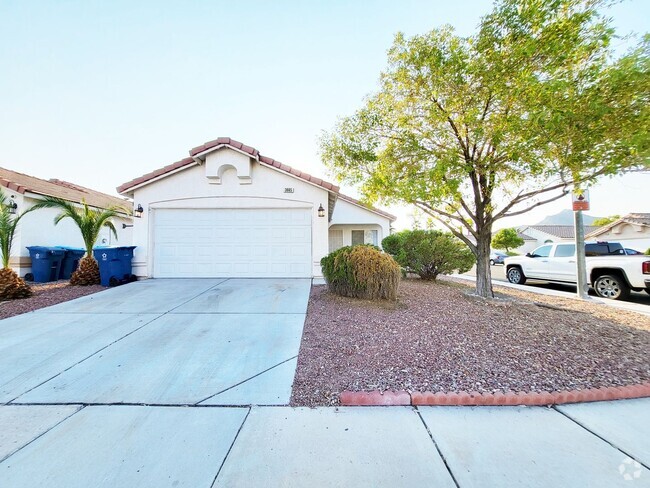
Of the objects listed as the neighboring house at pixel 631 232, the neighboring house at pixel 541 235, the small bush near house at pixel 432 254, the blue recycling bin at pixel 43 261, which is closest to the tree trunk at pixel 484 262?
the small bush near house at pixel 432 254

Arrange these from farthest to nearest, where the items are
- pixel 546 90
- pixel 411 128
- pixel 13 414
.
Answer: pixel 411 128 → pixel 546 90 → pixel 13 414

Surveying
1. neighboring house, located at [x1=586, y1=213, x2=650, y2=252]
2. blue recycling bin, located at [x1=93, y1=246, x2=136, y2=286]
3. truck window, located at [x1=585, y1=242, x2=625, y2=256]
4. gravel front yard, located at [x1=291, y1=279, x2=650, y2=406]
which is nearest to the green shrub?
gravel front yard, located at [x1=291, y1=279, x2=650, y2=406]

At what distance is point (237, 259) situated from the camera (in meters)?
8.96

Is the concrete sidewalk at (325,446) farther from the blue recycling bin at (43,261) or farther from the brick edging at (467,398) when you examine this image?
the blue recycling bin at (43,261)

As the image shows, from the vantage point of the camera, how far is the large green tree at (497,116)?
13.1 feet

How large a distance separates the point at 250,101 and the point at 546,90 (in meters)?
9.04

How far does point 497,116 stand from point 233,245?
7.87 metres

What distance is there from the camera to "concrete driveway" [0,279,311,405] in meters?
2.79

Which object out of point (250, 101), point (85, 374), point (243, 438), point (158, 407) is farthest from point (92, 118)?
point (243, 438)

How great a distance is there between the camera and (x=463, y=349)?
368 cm

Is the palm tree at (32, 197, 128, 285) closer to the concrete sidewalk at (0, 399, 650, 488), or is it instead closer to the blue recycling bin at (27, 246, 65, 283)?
the blue recycling bin at (27, 246, 65, 283)

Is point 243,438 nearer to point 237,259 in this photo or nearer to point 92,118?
point 237,259

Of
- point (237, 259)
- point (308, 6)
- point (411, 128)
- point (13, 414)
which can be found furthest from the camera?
point (237, 259)

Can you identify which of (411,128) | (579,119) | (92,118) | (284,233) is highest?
(92,118)
